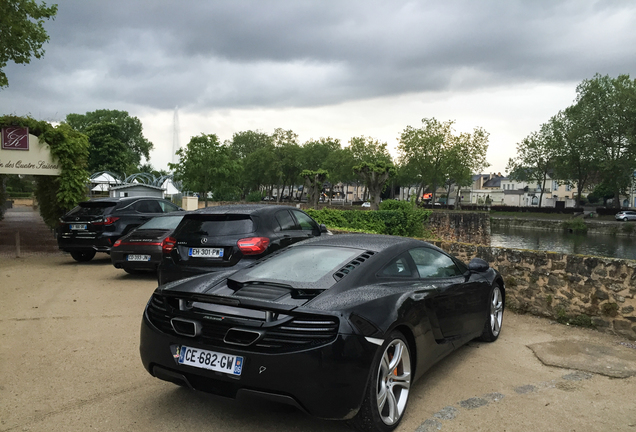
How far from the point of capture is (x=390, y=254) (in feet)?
13.3

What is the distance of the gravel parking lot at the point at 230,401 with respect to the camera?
3451 millimetres

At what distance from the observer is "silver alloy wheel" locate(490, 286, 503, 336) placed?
18.6ft

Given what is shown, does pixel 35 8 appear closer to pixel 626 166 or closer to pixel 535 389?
pixel 535 389

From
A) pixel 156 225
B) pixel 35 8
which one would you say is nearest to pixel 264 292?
pixel 156 225

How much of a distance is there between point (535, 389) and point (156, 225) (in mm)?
8559

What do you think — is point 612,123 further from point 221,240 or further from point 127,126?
point 127,126

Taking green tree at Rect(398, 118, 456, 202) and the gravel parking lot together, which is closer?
the gravel parking lot

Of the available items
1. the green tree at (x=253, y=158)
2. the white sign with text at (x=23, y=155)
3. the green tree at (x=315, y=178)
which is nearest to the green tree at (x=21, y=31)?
the white sign with text at (x=23, y=155)

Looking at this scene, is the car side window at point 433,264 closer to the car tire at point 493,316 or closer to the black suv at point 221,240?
the car tire at point 493,316

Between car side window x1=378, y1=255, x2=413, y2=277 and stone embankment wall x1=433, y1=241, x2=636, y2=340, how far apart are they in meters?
3.59

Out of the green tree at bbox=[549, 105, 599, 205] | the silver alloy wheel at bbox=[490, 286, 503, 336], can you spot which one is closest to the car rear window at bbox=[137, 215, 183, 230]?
the silver alloy wheel at bbox=[490, 286, 503, 336]

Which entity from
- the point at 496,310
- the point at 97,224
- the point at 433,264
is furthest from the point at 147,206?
the point at 433,264

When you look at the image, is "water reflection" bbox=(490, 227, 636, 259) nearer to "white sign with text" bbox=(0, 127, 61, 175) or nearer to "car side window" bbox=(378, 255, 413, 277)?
"white sign with text" bbox=(0, 127, 61, 175)

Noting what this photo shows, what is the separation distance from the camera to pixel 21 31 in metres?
14.6
